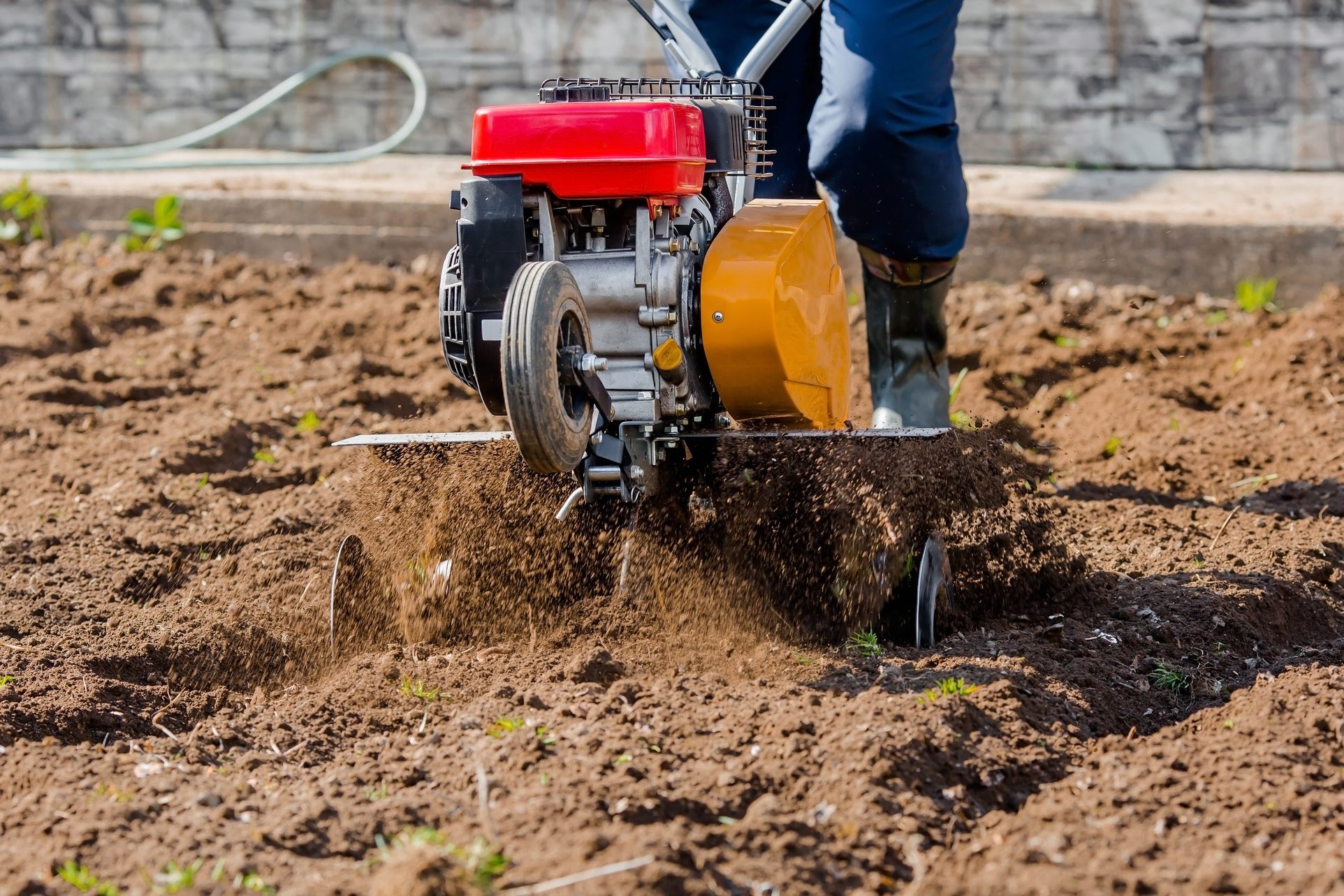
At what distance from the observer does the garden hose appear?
24.3ft

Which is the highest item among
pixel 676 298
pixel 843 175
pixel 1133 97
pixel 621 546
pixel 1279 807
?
pixel 1133 97

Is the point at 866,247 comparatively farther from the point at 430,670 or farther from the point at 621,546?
the point at 430,670

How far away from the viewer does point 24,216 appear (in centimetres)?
665

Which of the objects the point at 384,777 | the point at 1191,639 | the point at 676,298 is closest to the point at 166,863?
the point at 384,777

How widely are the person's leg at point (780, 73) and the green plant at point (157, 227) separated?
345 cm

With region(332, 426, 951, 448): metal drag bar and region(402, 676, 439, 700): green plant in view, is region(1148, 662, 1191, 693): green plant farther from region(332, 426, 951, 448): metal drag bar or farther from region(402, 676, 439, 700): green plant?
region(402, 676, 439, 700): green plant

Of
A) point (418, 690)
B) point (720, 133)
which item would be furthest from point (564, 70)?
point (418, 690)

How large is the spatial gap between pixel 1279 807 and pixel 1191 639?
2.85 ft

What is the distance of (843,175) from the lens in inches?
136

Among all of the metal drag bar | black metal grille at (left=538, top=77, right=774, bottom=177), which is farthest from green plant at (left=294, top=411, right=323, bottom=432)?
black metal grille at (left=538, top=77, right=774, bottom=177)

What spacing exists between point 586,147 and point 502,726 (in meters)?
1.03

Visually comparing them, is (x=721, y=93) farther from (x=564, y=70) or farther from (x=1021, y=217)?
(x=564, y=70)

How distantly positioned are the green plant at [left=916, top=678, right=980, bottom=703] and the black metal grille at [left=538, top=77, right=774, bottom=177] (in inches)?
48.5

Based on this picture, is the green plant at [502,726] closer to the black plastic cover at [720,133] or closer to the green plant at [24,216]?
the black plastic cover at [720,133]
